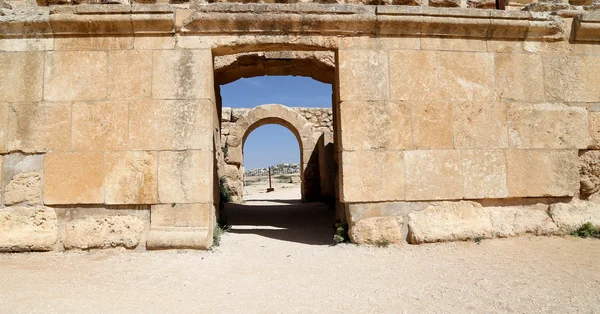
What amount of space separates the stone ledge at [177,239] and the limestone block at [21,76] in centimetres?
210

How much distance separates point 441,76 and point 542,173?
1.68 metres

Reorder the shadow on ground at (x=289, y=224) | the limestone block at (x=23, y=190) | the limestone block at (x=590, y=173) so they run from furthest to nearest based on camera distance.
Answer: the shadow on ground at (x=289, y=224) < the limestone block at (x=590, y=173) < the limestone block at (x=23, y=190)

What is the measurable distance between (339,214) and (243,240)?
1.30m

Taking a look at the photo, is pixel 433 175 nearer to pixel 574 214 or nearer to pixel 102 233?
pixel 574 214

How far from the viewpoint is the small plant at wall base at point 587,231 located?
4.45m

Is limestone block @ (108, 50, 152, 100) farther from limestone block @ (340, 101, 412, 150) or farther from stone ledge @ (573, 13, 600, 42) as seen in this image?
stone ledge @ (573, 13, 600, 42)

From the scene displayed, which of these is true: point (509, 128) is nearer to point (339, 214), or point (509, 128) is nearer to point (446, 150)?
point (446, 150)

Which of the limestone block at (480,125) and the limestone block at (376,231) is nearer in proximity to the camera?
the limestone block at (376,231)

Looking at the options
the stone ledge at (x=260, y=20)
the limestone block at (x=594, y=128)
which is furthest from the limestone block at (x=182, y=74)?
the limestone block at (x=594, y=128)

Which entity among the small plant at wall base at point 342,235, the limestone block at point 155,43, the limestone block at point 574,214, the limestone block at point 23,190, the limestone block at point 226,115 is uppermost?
the limestone block at point 226,115

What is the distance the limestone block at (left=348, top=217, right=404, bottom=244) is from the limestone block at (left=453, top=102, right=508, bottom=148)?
4.09 ft

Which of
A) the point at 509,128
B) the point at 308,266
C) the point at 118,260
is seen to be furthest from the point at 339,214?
the point at 118,260

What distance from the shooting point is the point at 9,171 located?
430 cm

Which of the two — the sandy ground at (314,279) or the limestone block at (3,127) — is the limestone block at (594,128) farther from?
the limestone block at (3,127)
